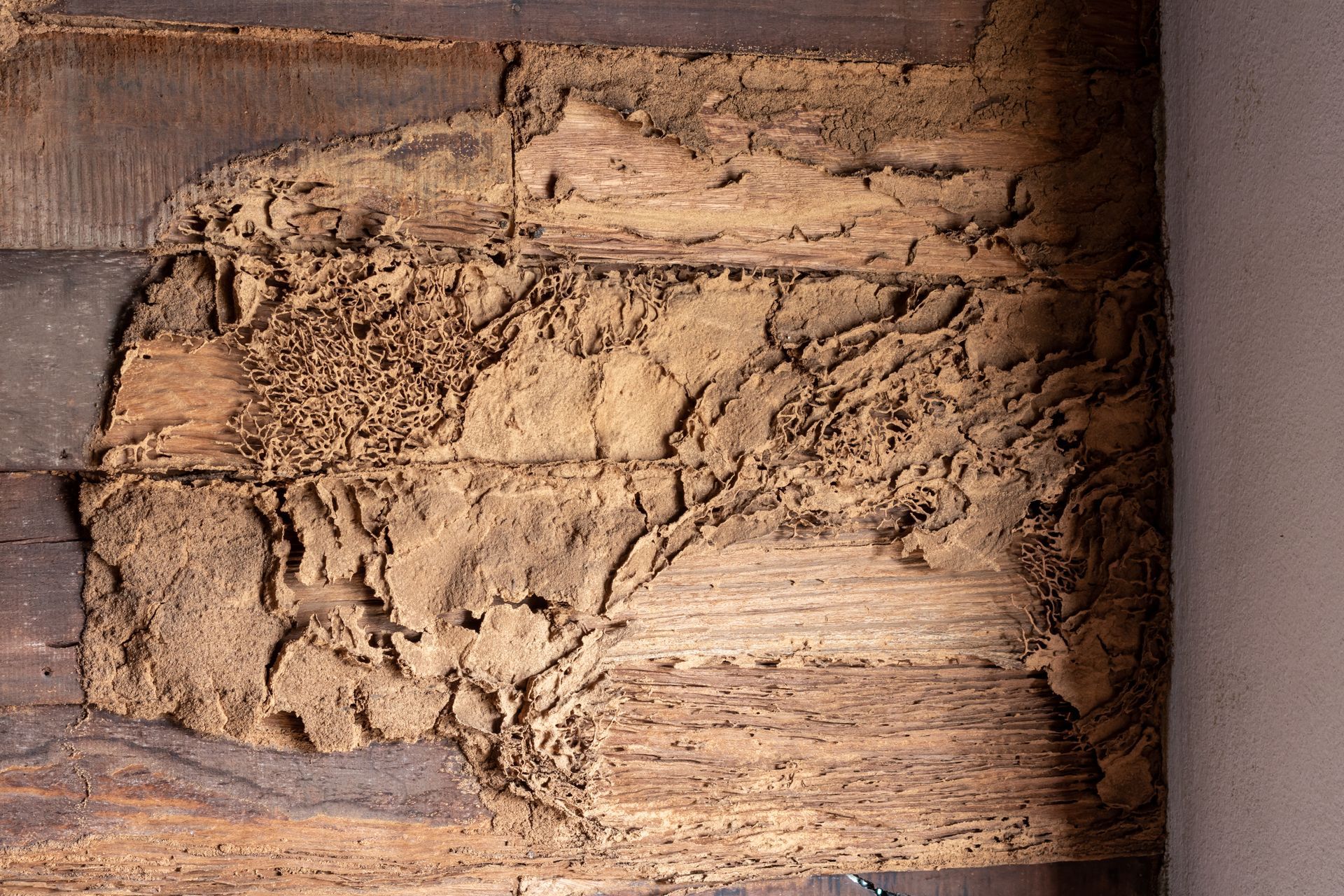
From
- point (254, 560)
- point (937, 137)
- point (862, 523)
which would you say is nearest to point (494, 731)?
point (254, 560)

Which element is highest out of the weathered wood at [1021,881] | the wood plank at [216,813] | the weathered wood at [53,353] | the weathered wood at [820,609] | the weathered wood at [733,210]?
the weathered wood at [733,210]

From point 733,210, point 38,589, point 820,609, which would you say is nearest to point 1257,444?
point 820,609

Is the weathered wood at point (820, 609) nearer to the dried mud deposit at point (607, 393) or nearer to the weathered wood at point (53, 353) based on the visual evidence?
the dried mud deposit at point (607, 393)

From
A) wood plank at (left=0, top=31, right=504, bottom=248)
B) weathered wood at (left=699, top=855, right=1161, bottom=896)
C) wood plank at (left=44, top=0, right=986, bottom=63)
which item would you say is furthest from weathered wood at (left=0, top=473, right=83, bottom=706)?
weathered wood at (left=699, top=855, right=1161, bottom=896)

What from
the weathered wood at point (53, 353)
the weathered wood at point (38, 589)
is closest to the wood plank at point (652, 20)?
the weathered wood at point (53, 353)

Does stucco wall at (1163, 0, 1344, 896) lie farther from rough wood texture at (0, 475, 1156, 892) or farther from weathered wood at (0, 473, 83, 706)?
weathered wood at (0, 473, 83, 706)

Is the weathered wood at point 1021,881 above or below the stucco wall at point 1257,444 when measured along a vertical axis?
below

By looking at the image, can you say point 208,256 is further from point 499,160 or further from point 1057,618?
point 1057,618
